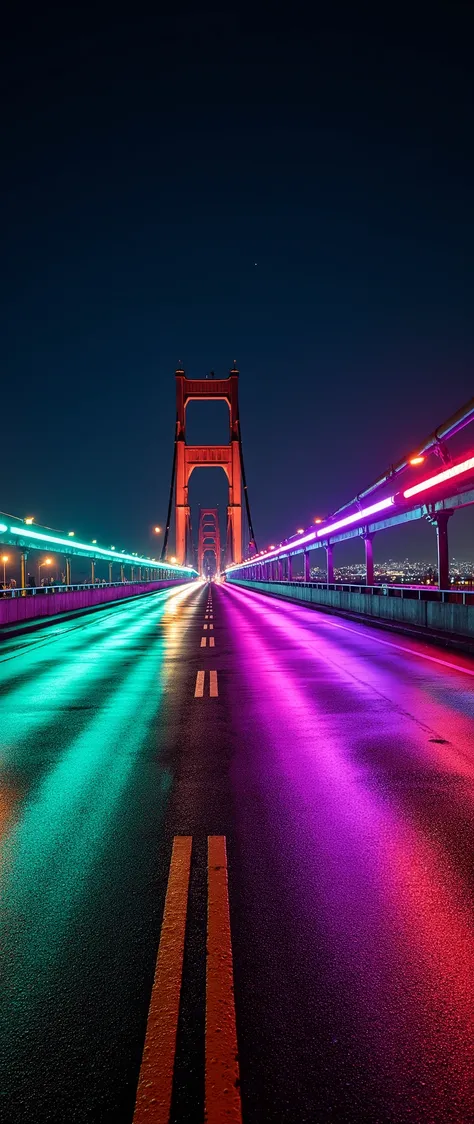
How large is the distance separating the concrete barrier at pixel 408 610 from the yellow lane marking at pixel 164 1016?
13177mm

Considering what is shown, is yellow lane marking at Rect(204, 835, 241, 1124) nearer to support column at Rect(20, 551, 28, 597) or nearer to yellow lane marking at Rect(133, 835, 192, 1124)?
yellow lane marking at Rect(133, 835, 192, 1124)

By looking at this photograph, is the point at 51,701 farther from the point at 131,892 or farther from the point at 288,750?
the point at 131,892

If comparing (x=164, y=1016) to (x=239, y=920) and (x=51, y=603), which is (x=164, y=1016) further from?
(x=51, y=603)

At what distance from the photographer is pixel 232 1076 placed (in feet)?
6.89

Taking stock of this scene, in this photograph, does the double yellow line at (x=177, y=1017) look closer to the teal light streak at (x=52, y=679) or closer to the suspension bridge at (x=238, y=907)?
the suspension bridge at (x=238, y=907)

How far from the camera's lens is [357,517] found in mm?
26594

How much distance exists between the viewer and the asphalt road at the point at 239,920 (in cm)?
210

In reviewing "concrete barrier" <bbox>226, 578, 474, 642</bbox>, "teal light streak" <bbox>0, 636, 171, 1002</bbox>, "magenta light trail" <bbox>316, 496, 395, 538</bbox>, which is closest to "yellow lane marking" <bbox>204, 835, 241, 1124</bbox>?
"teal light streak" <bbox>0, 636, 171, 1002</bbox>

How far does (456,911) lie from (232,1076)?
1489 millimetres

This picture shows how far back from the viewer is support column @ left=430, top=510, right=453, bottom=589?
1986cm

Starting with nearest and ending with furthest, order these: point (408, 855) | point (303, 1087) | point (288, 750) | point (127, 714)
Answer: point (303, 1087) → point (408, 855) → point (288, 750) → point (127, 714)

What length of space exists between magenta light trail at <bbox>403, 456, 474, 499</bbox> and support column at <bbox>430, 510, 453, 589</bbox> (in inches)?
58.9

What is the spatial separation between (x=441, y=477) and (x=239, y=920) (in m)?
14.1

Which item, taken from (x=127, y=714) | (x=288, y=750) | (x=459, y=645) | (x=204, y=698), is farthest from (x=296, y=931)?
(x=459, y=645)
